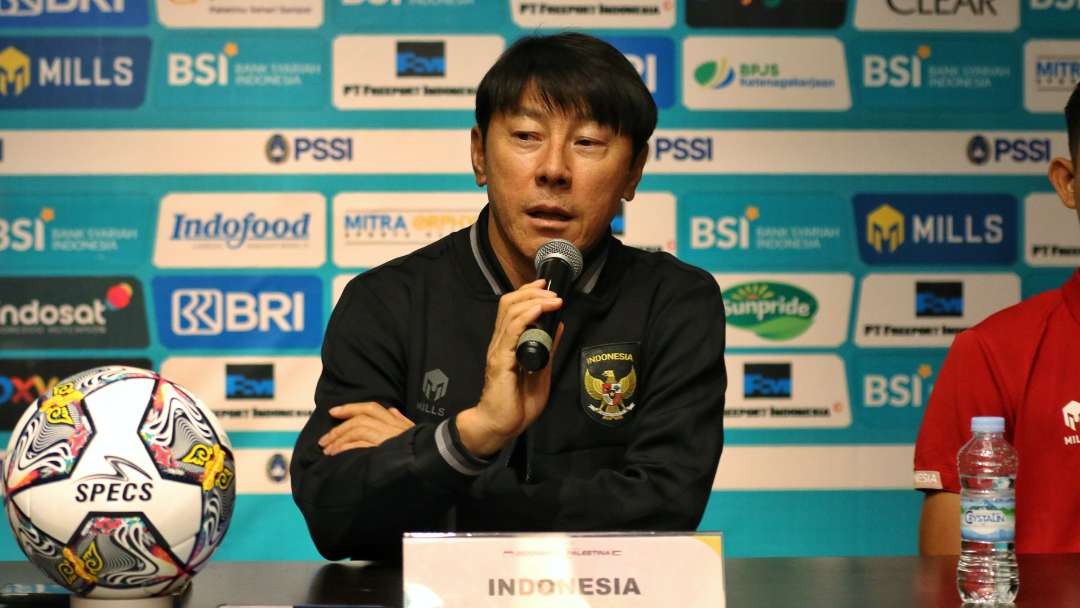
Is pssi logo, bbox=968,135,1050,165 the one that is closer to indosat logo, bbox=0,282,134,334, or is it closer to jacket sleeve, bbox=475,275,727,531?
jacket sleeve, bbox=475,275,727,531

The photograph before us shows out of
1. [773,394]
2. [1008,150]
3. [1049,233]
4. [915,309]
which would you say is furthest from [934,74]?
[773,394]

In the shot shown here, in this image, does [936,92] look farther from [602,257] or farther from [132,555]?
[132,555]

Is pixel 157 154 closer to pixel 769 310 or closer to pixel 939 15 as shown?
pixel 769 310

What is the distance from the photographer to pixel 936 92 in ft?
11.3

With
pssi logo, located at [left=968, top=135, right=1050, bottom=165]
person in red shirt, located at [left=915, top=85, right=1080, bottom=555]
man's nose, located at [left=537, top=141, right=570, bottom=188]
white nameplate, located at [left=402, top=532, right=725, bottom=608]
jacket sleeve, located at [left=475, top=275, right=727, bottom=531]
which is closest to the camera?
white nameplate, located at [left=402, top=532, right=725, bottom=608]

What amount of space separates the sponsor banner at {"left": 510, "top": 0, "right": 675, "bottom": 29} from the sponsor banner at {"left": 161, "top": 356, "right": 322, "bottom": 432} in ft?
3.60

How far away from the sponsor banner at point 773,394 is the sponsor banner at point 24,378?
1.60 meters

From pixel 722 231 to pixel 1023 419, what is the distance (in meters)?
1.51

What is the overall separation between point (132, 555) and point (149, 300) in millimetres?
2198

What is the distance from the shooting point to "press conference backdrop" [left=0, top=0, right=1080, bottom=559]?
11.0 feet

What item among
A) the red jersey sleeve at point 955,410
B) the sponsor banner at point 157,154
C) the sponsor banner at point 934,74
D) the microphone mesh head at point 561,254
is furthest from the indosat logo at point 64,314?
the red jersey sleeve at point 955,410

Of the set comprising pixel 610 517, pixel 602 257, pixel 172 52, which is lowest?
pixel 610 517

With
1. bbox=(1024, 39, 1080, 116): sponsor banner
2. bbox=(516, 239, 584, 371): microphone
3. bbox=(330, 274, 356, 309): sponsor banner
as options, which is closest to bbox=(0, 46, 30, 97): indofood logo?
bbox=(330, 274, 356, 309): sponsor banner

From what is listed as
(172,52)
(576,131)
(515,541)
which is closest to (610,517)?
(515,541)
